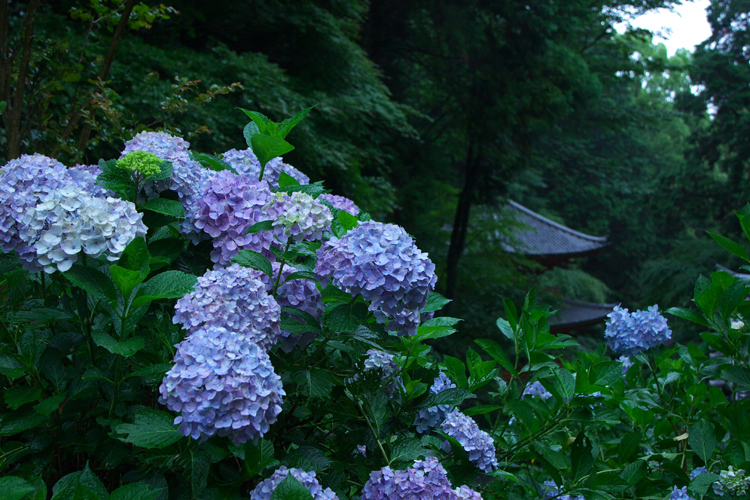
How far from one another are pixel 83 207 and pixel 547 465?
0.93 meters

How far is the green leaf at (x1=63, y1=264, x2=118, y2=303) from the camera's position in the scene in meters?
0.81

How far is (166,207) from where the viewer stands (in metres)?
0.98

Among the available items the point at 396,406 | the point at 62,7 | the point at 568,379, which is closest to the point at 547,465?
the point at 568,379

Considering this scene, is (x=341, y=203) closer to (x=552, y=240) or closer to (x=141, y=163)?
(x=141, y=163)

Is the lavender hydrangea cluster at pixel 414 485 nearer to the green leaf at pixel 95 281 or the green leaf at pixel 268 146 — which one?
the green leaf at pixel 95 281

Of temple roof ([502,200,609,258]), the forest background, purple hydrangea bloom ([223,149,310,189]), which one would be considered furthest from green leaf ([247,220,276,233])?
temple roof ([502,200,609,258])

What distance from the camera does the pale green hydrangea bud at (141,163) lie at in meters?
0.96

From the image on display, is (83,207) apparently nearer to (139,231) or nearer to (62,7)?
(139,231)

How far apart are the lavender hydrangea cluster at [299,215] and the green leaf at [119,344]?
27 cm

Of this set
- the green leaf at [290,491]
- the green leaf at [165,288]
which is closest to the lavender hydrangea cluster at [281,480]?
the green leaf at [290,491]

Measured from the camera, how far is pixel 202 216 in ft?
3.28

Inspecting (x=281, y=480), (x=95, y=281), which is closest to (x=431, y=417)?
(x=281, y=480)

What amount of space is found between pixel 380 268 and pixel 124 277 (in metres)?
0.34

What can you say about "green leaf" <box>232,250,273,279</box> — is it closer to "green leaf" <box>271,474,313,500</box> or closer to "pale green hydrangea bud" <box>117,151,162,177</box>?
"pale green hydrangea bud" <box>117,151,162,177</box>
